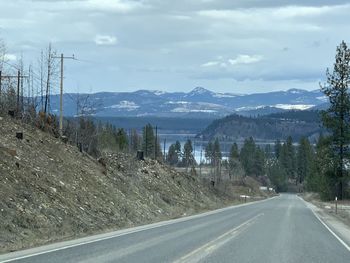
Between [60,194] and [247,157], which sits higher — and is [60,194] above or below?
above

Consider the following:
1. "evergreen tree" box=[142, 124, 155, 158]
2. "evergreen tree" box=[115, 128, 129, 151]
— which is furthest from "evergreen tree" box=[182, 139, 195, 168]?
"evergreen tree" box=[115, 128, 129, 151]

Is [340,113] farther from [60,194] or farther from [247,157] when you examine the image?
[247,157]

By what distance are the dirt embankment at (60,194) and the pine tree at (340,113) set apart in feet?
88.8

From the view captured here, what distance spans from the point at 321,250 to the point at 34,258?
320 inches

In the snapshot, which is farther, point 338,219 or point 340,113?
point 340,113

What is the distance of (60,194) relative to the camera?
2441cm

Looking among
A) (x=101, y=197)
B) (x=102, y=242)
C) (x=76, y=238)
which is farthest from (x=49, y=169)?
(x=102, y=242)

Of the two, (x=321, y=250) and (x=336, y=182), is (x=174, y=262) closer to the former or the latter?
(x=321, y=250)

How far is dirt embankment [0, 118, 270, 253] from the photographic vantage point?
63.2ft

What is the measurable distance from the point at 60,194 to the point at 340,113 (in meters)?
46.3

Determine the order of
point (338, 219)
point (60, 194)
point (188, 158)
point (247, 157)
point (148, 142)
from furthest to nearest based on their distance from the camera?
point (247, 157), point (188, 158), point (148, 142), point (338, 219), point (60, 194)

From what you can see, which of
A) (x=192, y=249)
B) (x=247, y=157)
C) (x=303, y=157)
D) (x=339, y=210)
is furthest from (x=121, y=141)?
(x=247, y=157)

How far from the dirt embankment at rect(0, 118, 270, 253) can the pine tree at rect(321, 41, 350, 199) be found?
27.1 m

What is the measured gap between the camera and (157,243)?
59.2ft
